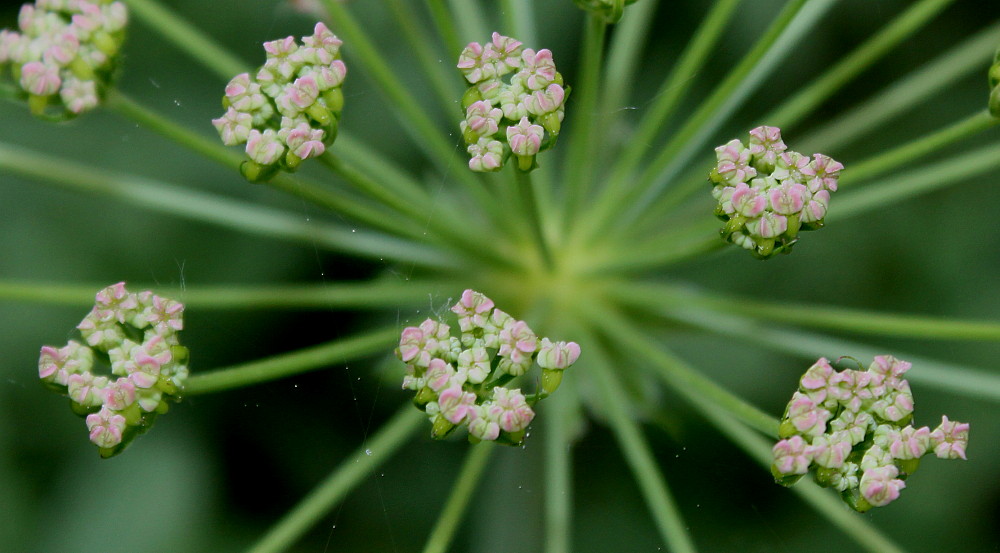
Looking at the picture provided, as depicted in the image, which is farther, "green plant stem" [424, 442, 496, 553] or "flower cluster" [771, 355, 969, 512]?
"green plant stem" [424, 442, 496, 553]

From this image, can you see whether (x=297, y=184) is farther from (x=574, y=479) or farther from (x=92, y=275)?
(x=574, y=479)

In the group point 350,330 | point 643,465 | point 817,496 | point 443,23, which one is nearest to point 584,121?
point 443,23

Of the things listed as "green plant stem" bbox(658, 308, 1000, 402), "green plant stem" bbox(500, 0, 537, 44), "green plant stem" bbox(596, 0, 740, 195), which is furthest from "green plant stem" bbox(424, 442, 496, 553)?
"green plant stem" bbox(500, 0, 537, 44)

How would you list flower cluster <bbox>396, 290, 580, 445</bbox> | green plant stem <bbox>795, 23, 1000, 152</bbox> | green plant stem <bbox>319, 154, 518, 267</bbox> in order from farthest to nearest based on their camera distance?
green plant stem <bbox>795, 23, 1000, 152</bbox> → green plant stem <bbox>319, 154, 518, 267</bbox> → flower cluster <bbox>396, 290, 580, 445</bbox>

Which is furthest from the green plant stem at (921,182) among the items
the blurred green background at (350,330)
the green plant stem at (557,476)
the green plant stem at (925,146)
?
the green plant stem at (557,476)

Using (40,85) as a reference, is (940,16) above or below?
above

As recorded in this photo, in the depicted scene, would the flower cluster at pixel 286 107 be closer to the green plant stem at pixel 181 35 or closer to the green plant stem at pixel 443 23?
the green plant stem at pixel 443 23

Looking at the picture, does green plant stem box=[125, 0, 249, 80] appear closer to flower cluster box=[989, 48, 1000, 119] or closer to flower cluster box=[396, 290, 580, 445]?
flower cluster box=[396, 290, 580, 445]

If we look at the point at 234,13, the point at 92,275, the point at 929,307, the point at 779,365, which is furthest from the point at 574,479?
the point at 234,13
